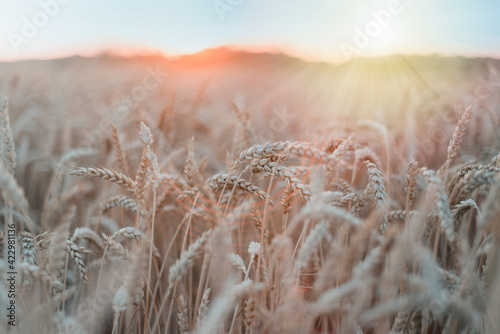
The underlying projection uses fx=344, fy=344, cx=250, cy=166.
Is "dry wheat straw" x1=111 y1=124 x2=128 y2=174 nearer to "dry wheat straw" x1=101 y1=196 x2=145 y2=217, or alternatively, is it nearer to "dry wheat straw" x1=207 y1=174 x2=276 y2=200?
"dry wheat straw" x1=101 y1=196 x2=145 y2=217

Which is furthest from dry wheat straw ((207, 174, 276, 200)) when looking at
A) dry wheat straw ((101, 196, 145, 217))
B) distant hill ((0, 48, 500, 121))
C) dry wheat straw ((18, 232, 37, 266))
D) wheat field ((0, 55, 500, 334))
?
distant hill ((0, 48, 500, 121))

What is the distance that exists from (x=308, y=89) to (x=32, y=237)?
235 inches

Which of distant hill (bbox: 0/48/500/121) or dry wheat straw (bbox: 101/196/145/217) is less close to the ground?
distant hill (bbox: 0/48/500/121)

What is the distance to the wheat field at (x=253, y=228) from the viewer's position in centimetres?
83

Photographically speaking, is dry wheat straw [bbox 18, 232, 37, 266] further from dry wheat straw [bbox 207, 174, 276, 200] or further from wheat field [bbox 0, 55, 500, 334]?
dry wheat straw [bbox 207, 174, 276, 200]

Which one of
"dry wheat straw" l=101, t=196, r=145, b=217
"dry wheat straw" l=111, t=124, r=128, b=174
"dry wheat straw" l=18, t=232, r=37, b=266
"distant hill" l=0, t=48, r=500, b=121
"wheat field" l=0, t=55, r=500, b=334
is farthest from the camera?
"distant hill" l=0, t=48, r=500, b=121

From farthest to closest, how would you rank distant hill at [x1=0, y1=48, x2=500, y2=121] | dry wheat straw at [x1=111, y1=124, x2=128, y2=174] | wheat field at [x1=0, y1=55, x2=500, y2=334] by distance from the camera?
distant hill at [x1=0, y1=48, x2=500, y2=121] → dry wheat straw at [x1=111, y1=124, x2=128, y2=174] → wheat field at [x1=0, y1=55, x2=500, y2=334]

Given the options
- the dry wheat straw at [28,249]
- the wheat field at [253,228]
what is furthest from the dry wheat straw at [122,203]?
the dry wheat straw at [28,249]

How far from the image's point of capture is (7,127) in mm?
1211

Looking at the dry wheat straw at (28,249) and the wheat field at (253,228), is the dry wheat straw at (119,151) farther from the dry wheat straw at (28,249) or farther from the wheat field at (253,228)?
the dry wheat straw at (28,249)

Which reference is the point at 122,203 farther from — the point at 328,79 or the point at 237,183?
Result: the point at 328,79

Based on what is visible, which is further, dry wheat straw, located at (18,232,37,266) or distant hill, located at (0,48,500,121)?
distant hill, located at (0,48,500,121)

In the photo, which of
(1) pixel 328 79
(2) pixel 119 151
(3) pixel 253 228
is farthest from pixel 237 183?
(1) pixel 328 79

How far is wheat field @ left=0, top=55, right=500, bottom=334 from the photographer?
0.83 meters
